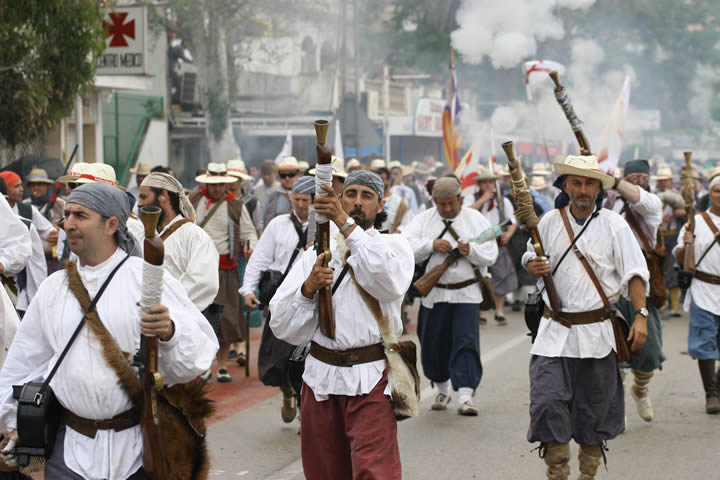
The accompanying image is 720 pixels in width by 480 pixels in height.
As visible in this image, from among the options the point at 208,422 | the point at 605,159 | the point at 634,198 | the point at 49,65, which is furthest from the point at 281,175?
the point at 634,198

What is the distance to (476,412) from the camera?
8.79 m

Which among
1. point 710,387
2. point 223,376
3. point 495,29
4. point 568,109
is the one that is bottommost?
point 223,376

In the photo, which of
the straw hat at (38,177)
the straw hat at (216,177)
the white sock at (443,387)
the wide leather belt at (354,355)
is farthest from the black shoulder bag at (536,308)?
the straw hat at (38,177)

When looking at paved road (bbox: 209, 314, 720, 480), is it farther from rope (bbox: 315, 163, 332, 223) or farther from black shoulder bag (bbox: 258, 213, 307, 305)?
rope (bbox: 315, 163, 332, 223)

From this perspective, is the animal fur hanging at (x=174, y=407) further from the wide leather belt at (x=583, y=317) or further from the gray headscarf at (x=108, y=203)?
the wide leather belt at (x=583, y=317)

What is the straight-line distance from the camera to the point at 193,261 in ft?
24.5

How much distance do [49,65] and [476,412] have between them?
6.22m

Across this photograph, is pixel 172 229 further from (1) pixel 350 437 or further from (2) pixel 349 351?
(1) pixel 350 437

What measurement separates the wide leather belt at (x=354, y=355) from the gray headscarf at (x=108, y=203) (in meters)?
1.17

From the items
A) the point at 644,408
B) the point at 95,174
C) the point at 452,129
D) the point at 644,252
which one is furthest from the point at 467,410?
the point at 452,129

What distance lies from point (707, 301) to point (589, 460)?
3.26 meters

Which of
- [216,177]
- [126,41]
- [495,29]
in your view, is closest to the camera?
[216,177]

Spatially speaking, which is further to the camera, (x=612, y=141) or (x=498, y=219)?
(x=498, y=219)

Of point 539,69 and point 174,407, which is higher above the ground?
point 539,69
